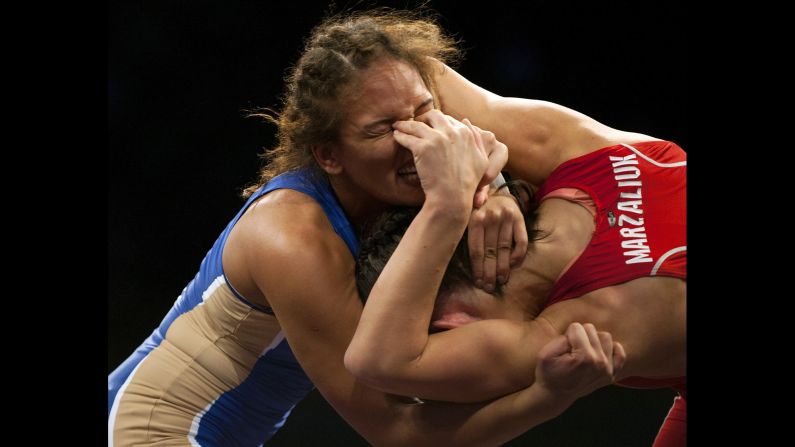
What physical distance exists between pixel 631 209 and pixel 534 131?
30 centimetres

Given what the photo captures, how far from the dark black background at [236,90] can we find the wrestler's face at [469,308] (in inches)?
61.2

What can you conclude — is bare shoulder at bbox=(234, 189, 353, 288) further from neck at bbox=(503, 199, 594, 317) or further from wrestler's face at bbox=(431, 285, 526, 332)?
neck at bbox=(503, 199, 594, 317)

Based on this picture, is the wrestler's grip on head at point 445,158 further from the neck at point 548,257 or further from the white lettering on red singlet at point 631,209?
the white lettering on red singlet at point 631,209

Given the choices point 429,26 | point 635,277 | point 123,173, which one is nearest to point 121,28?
point 123,173

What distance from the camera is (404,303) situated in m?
1.66

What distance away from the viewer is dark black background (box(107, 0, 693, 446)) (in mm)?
3457

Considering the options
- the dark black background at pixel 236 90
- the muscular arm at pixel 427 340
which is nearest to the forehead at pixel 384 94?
the muscular arm at pixel 427 340

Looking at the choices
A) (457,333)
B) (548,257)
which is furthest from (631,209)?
(457,333)

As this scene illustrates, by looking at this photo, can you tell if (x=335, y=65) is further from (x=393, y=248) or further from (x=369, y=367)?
(x=369, y=367)

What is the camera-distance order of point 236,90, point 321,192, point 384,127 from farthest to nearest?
point 236,90 < point 321,192 < point 384,127

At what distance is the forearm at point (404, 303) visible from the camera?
65.4 inches

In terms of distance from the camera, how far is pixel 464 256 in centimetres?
181

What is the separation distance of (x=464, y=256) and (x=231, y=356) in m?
0.59

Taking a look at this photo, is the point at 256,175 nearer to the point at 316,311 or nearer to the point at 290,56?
the point at 290,56
